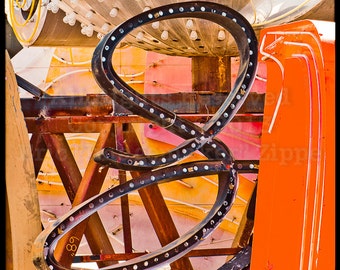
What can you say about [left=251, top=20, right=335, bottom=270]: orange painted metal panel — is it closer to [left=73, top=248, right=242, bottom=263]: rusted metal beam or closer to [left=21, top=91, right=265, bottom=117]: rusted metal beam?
[left=21, top=91, right=265, bottom=117]: rusted metal beam

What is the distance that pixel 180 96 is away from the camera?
2.52m

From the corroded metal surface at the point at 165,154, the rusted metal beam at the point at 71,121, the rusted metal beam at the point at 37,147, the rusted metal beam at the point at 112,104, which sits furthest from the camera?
the rusted metal beam at the point at 37,147

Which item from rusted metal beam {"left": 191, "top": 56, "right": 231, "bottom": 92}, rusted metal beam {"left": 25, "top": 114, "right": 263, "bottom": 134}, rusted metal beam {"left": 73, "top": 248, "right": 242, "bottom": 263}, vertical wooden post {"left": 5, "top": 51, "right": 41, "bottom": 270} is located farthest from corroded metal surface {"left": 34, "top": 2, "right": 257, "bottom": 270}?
rusted metal beam {"left": 191, "top": 56, "right": 231, "bottom": 92}

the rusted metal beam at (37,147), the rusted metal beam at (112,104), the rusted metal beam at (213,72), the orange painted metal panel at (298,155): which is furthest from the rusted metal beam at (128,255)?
the orange painted metal panel at (298,155)

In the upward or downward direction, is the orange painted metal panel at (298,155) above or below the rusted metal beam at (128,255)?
above

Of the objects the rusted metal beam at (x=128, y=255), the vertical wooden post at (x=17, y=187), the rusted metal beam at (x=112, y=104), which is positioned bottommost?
the rusted metal beam at (x=128, y=255)

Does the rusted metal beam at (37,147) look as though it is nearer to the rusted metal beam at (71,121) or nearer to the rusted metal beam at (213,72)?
the rusted metal beam at (71,121)

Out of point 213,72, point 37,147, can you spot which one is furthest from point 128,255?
point 213,72

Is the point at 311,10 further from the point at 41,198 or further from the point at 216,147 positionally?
the point at 41,198

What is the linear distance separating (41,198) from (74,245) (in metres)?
1.99

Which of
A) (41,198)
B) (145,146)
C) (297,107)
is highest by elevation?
(297,107)

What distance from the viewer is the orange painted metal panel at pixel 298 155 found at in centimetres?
170

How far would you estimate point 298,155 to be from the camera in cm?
178
